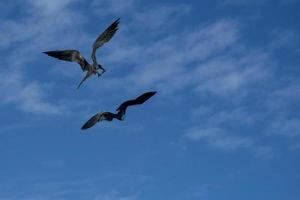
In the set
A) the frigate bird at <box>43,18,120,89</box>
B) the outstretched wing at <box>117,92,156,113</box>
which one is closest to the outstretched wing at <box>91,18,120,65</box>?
the frigate bird at <box>43,18,120,89</box>

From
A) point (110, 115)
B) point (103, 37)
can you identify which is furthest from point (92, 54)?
point (110, 115)

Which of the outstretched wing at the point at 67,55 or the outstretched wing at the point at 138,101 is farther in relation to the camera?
the outstretched wing at the point at 67,55

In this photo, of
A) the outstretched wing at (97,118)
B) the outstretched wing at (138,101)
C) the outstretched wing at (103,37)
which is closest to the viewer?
the outstretched wing at (138,101)

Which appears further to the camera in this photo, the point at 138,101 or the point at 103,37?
the point at 103,37

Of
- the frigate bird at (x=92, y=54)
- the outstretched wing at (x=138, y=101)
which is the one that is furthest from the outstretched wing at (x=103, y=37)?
the outstretched wing at (x=138, y=101)

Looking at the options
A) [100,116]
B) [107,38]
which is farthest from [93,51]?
[100,116]

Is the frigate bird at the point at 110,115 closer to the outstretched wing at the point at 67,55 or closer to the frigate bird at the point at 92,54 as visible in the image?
the frigate bird at the point at 92,54

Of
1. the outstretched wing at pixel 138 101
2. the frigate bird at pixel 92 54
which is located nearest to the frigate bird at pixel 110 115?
the outstretched wing at pixel 138 101

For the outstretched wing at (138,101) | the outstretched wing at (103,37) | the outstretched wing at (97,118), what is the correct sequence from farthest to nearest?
1. the outstretched wing at (103,37)
2. the outstretched wing at (97,118)
3. the outstretched wing at (138,101)

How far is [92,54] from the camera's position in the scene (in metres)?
33.4

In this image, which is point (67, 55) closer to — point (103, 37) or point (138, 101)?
point (103, 37)

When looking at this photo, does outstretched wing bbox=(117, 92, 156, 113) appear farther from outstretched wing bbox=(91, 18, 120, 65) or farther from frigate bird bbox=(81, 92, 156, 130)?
outstretched wing bbox=(91, 18, 120, 65)

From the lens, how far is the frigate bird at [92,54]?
3284 cm

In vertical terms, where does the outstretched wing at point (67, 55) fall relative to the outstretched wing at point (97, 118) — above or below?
above
